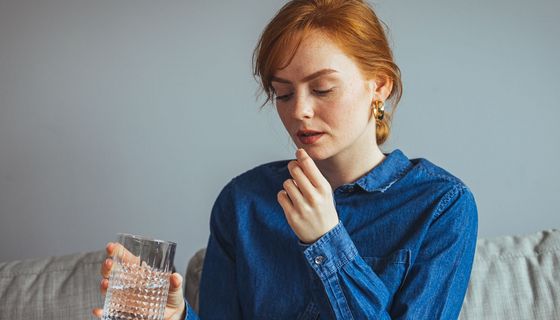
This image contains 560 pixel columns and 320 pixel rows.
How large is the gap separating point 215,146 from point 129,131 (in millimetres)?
243

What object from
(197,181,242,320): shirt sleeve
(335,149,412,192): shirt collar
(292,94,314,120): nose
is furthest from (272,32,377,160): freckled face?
(197,181,242,320): shirt sleeve

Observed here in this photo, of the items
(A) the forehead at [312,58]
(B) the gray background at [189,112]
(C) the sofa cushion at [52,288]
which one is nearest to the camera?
(A) the forehead at [312,58]

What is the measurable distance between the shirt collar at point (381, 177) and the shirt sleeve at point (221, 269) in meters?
0.28

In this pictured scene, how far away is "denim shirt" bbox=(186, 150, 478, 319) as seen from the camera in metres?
1.23

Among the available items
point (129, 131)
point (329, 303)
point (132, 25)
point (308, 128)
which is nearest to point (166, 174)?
point (129, 131)

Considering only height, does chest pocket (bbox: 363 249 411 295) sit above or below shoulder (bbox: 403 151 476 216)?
below

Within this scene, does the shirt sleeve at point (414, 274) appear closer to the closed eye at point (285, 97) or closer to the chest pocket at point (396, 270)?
the chest pocket at point (396, 270)

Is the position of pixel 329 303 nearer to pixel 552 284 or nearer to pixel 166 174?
pixel 552 284

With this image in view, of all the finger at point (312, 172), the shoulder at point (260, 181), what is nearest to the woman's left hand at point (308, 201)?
the finger at point (312, 172)

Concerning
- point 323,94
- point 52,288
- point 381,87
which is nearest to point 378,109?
→ point 381,87

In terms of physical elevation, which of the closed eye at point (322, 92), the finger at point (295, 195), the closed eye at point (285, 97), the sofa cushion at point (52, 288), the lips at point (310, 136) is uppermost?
the closed eye at point (322, 92)

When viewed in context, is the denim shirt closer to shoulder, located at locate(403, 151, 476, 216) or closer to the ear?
shoulder, located at locate(403, 151, 476, 216)

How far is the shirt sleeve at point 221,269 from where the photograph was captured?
1.54m

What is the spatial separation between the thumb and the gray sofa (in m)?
0.53
